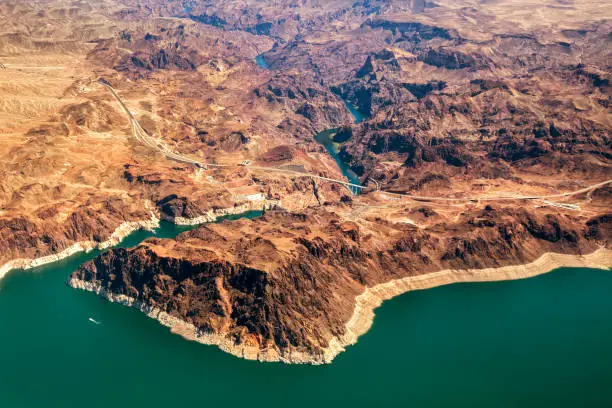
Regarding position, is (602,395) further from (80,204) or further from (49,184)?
(49,184)

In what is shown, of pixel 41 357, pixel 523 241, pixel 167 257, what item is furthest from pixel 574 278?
Answer: pixel 41 357

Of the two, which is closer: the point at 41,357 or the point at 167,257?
the point at 41,357

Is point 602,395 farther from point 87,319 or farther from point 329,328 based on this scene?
point 87,319

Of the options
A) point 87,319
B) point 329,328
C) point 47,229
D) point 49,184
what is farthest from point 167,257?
point 49,184

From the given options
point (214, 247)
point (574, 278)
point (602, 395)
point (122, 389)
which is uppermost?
point (214, 247)

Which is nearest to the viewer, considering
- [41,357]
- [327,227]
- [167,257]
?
[41,357]

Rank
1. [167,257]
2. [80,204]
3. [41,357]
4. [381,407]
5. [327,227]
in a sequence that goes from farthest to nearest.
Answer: [80,204], [327,227], [167,257], [41,357], [381,407]

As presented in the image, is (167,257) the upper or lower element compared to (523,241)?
upper
